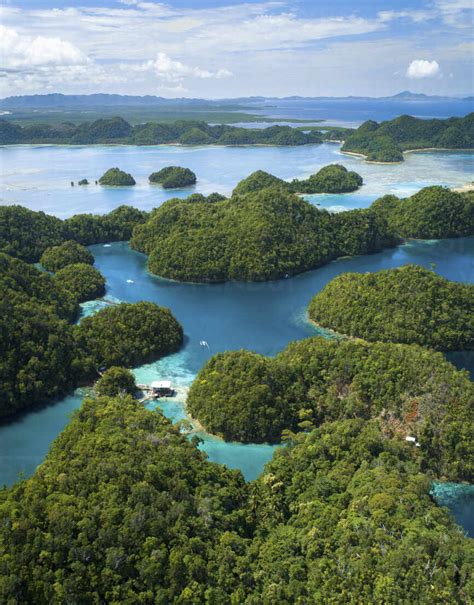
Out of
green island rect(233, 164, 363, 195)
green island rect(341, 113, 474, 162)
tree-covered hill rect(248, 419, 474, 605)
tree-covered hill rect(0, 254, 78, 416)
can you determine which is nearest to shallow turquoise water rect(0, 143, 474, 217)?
green island rect(233, 164, 363, 195)

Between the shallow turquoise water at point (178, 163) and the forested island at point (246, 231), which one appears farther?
the shallow turquoise water at point (178, 163)

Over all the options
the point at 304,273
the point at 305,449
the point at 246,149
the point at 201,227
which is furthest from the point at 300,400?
the point at 246,149

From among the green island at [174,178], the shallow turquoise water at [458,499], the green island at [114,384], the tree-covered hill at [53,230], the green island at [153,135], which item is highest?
the green island at [153,135]

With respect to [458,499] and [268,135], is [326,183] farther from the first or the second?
[268,135]

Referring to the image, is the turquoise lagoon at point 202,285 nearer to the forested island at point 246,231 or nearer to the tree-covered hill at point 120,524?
the forested island at point 246,231

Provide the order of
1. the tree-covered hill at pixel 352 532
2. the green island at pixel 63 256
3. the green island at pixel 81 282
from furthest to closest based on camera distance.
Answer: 1. the green island at pixel 63 256
2. the green island at pixel 81 282
3. the tree-covered hill at pixel 352 532

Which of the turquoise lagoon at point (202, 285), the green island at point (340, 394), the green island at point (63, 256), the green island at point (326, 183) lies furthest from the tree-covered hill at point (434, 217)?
the green island at point (340, 394)

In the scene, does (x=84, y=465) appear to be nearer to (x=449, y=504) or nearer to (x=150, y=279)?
(x=449, y=504)

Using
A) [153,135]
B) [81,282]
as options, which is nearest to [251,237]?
[81,282]
